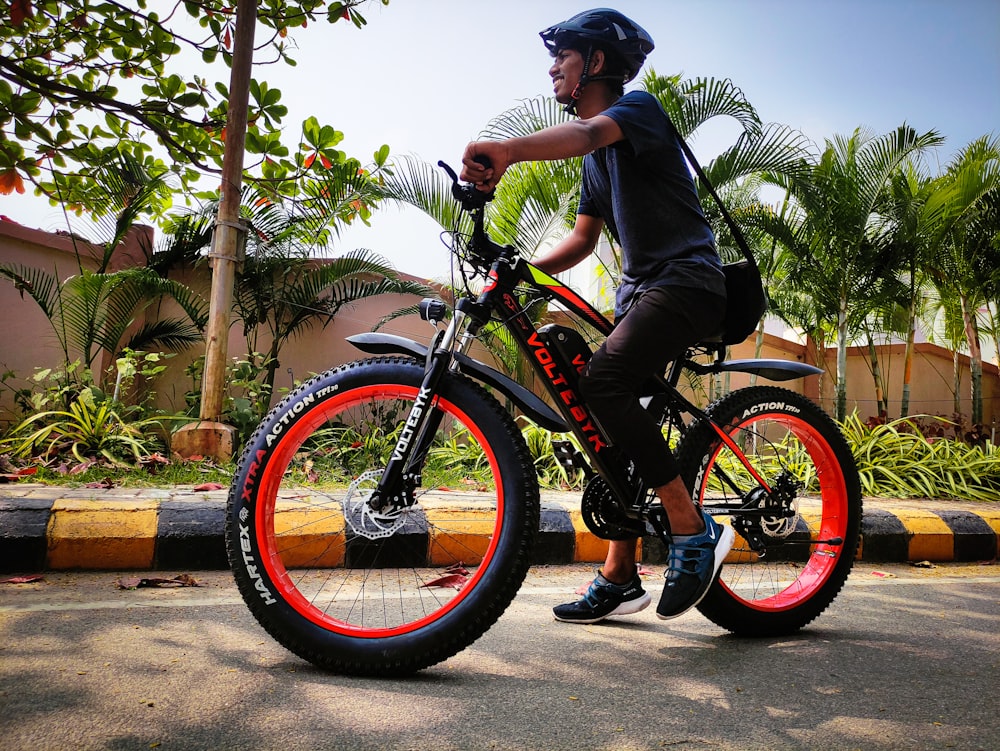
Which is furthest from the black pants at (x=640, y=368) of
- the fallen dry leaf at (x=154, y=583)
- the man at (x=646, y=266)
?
the fallen dry leaf at (x=154, y=583)

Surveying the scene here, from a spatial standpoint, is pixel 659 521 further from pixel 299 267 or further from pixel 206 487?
pixel 299 267

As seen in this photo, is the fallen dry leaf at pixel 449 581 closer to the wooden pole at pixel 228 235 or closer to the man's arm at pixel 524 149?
the man's arm at pixel 524 149

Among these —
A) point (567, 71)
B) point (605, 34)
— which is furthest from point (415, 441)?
point (605, 34)

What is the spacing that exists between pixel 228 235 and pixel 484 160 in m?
3.91

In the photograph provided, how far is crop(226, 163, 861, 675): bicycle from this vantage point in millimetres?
2125

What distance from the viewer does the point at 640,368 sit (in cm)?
237

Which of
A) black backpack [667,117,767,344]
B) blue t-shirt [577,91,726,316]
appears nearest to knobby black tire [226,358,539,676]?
blue t-shirt [577,91,726,316]

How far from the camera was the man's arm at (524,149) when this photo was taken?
80.2 inches

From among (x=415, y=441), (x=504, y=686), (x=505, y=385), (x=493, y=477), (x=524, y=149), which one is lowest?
(x=504, y=686)

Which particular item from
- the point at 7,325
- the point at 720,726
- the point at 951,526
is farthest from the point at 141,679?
the point at 7,325

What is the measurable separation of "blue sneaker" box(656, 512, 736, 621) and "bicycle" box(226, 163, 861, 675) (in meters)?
0.14

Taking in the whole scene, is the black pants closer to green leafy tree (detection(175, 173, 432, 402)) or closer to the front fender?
the front fender

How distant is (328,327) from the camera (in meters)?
8.51

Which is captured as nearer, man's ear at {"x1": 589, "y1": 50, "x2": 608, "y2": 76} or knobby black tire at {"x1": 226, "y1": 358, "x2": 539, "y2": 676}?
knobby black tire at {"x1": 226, "y1": 358, "x2": 539, "y2": 676}
